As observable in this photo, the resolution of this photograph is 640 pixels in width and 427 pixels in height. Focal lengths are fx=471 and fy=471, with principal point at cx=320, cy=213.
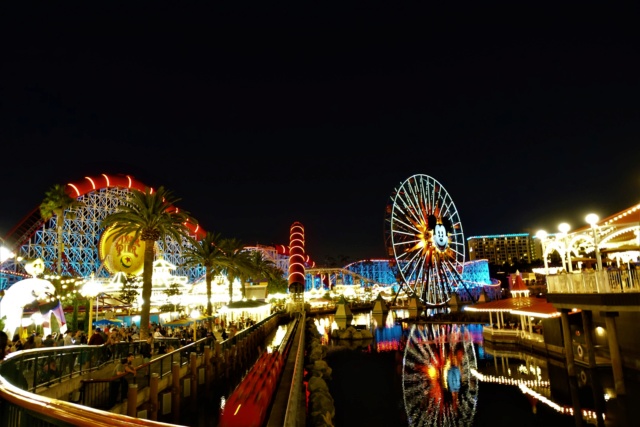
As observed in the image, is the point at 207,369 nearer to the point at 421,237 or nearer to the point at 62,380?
the point at 62,380

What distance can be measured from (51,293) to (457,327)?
146ft

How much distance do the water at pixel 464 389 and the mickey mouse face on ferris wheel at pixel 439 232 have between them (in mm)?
33632

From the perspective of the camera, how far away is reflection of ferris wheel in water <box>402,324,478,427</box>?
19500 millimetres

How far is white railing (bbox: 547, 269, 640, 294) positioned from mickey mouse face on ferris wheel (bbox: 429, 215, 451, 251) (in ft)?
159

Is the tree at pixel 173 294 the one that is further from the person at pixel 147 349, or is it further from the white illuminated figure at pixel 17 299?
the white illuminated figure at pixel 17 299

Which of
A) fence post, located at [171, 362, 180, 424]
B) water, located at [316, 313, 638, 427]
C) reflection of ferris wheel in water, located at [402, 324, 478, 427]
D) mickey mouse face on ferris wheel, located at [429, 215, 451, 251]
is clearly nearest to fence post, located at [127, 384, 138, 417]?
fence post, located at [171, 362, 180, 424]

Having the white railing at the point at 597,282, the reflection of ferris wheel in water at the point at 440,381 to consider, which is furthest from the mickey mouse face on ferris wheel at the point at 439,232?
the white railing at the point at 597,282

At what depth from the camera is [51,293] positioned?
76.5 ft

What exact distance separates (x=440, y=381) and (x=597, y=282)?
10821 millimetres

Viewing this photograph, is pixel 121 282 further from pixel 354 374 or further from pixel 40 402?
pixel 40 402

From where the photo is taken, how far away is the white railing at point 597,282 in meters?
17.7

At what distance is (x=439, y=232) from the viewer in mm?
72500

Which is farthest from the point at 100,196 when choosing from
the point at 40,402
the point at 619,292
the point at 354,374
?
the point at 40,402

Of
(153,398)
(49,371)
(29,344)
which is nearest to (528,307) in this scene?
(153,398)
